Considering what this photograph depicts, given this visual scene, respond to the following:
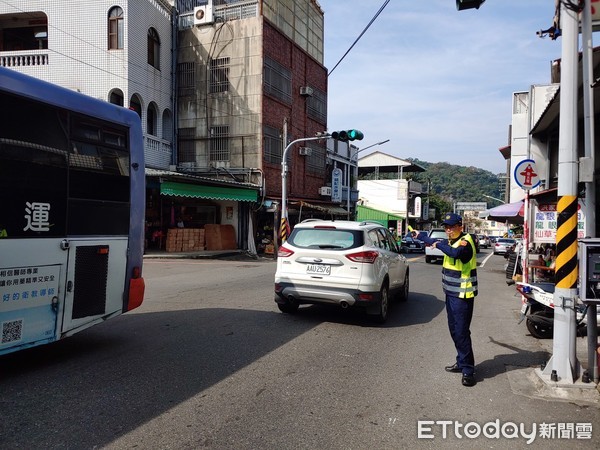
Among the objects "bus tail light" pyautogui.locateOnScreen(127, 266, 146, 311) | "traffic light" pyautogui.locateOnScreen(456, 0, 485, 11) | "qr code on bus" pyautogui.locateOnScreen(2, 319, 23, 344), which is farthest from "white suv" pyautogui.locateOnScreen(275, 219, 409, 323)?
"qr code on bus" pyautogui.locateOnScreen(2, 319, 23, 344)

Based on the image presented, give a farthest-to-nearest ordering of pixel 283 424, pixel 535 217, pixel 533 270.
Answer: pixel 533 270 < pixel 535 217 < pixel 283 424

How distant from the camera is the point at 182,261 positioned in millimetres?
19531

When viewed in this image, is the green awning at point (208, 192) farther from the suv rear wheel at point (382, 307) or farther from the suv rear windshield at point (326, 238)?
the suv rear wheel at point (382, 307)

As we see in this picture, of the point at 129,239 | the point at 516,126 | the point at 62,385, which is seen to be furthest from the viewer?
the point at 516,126

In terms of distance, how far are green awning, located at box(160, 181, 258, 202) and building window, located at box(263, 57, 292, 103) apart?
636 centimetres

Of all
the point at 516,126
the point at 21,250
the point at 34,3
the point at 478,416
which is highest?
the point at 34,3

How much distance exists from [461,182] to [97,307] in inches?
4915

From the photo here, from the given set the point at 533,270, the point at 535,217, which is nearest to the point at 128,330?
the point at 535,217

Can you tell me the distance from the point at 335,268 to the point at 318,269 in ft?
0.98

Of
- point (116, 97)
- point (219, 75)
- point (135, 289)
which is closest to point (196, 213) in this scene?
point (116, 97)

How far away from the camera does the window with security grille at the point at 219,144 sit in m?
26.2

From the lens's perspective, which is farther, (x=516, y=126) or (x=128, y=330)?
(x=516, y=126)

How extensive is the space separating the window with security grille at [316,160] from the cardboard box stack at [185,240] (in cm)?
1131

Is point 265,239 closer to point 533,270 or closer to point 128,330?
point 533,270
